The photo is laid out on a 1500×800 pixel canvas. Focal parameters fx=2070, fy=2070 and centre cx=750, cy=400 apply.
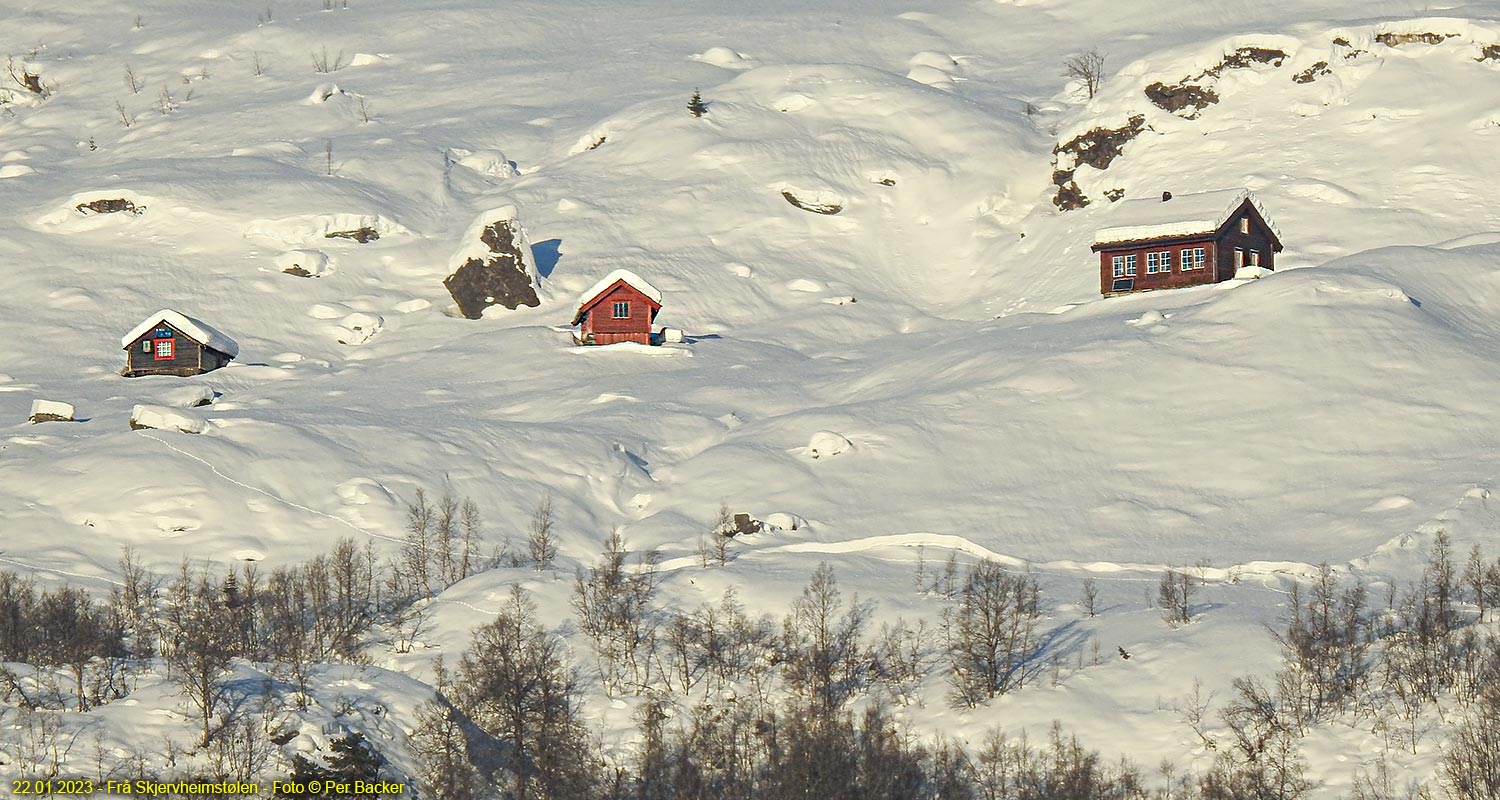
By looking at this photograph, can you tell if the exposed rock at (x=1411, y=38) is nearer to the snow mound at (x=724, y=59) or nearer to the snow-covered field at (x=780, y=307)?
the snow-covered field at (x=780, y=307)

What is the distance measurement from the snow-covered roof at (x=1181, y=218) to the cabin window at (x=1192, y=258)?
1.04 metres

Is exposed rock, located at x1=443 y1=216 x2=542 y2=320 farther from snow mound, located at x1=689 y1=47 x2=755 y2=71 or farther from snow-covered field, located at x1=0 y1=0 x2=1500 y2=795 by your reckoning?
snow mound, located at x1=689 y1=47 x2=755 y2=71

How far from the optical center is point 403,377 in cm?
10894

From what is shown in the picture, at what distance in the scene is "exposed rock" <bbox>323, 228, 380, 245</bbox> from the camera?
5202 inches

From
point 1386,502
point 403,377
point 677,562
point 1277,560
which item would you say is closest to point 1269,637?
point 1277,560

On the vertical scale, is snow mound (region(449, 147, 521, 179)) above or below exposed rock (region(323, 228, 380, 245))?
above

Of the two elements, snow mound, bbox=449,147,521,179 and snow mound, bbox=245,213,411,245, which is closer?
snow mound, bbox=245,213,411,245

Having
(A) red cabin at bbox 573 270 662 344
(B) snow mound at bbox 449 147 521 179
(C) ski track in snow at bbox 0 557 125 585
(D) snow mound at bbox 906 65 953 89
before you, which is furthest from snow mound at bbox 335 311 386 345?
(D) snow mound at bbox 906 65 953 89

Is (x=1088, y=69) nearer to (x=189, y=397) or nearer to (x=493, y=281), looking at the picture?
(x=493, y=281)

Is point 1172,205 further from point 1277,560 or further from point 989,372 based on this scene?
point 1277,560

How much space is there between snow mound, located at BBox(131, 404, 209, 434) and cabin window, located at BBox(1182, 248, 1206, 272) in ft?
169

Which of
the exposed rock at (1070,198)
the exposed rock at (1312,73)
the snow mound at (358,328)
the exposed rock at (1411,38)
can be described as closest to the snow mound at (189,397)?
the snow mound at (358,328)

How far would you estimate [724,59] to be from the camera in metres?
166

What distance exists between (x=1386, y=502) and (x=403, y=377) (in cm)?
5205
